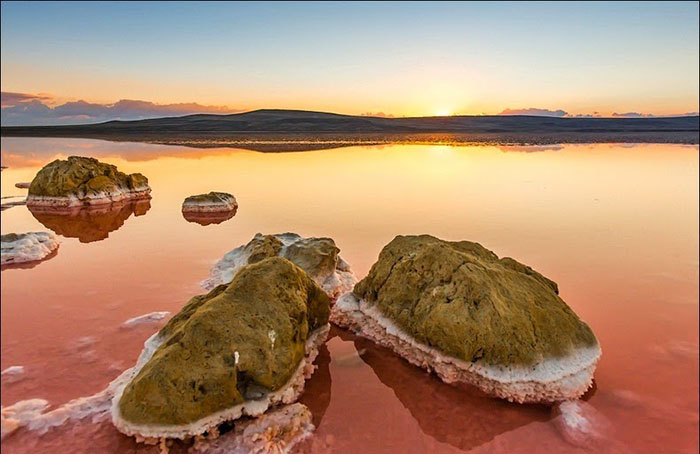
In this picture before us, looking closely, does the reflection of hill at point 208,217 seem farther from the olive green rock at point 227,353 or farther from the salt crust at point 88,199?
the olive green rock at point 227,353

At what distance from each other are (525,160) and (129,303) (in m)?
34.8

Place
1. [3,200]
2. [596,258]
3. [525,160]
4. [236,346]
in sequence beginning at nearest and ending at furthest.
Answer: [236,346]
[596,258]
[3,200]
[525,160]

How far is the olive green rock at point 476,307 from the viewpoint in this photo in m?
7.02

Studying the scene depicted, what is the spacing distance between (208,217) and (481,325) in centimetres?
1395

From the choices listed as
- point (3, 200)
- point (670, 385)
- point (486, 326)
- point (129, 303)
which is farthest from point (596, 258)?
point (3, 200)

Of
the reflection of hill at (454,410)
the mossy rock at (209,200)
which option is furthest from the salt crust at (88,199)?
the reflection of hill at (454,410)

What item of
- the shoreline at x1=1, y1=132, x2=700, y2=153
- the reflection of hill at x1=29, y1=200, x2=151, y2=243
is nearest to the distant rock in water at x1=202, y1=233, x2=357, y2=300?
the reflection of hill at x1=29, y1=200, x2=151, y2=243

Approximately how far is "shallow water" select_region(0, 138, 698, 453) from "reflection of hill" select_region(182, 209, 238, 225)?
52 cm

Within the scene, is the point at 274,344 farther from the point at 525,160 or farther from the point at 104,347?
the point at 525,160

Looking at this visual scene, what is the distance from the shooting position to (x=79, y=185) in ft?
69.7

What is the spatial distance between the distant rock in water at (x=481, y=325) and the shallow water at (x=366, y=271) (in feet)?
1.06

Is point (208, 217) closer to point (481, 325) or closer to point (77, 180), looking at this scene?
point (77, 180)

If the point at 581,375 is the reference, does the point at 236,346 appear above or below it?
above

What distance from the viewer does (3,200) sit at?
21344 millimetres
